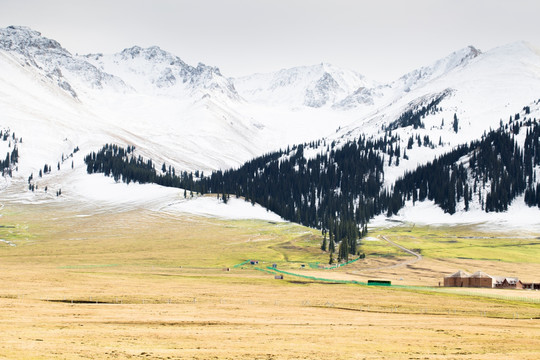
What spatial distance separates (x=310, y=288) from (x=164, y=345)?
6113 centimetres

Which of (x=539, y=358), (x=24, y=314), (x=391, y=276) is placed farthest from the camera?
(x=391, y=276)

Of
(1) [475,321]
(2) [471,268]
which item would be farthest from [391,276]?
(1) [475,321]

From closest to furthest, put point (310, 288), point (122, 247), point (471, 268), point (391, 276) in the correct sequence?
point (310, 288) → point (391, 276) → point (471, 268) → point (122, 247)

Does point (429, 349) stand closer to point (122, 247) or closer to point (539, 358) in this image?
point (539, 358)

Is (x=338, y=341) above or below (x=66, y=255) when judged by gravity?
above

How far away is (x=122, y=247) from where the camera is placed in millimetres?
191625

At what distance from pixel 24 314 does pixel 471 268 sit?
12868 cm

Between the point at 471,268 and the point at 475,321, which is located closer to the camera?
the point at 475,321

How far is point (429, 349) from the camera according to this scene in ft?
144

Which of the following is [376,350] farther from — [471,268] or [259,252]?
[259,252]

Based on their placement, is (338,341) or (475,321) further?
(475,321)

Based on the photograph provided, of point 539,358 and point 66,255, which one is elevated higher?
point 539,358

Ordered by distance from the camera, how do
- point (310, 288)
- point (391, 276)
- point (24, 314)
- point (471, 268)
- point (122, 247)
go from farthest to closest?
point (122, 247), point (471, 268), point (391, 276), point (310, 288), point (24, 314)

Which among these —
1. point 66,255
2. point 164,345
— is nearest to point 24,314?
point 164,345
